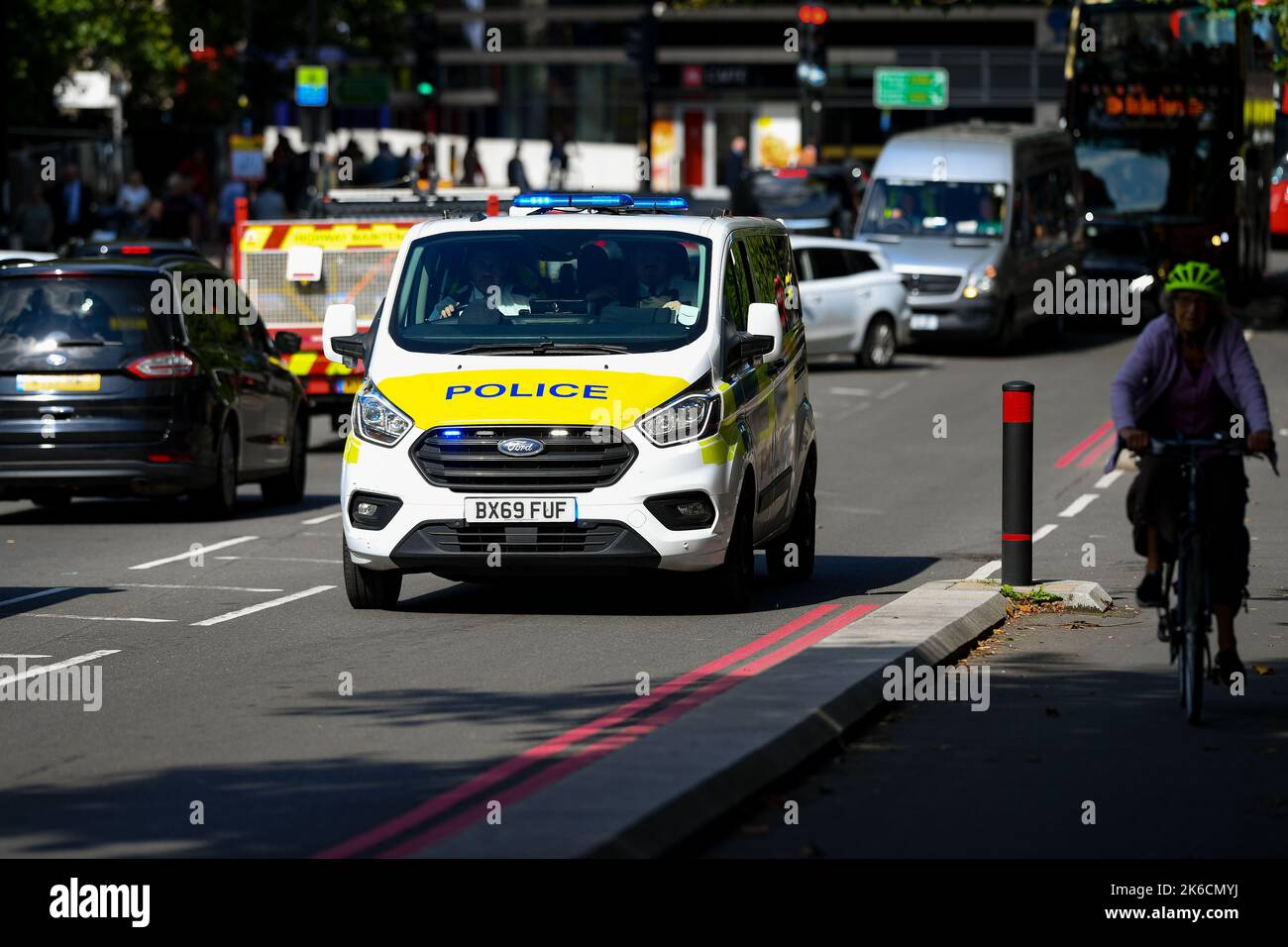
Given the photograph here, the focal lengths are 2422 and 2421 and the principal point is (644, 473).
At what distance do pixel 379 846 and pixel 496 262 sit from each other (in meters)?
6.07

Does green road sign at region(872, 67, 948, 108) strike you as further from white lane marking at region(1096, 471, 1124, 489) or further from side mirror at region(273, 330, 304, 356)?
side mirror at region(273, 330, 304, 356)

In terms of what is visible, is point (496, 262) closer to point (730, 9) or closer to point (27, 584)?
point (27, 584)

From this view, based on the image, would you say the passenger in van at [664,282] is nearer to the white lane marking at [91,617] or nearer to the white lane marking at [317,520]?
the white lane marking at [91,617]

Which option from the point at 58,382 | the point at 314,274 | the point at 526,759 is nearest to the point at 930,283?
the point at 314,274

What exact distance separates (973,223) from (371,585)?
22.5 m

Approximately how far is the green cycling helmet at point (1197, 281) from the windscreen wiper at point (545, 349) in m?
3.40

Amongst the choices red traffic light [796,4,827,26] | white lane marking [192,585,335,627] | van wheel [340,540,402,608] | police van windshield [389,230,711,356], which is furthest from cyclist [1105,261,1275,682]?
red traffic light [796,4,827,26]

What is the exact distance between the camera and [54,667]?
10.6 metres

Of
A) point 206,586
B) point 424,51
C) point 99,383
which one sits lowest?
point 206,586

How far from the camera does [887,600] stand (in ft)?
42.4

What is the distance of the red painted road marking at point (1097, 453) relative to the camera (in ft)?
71.1

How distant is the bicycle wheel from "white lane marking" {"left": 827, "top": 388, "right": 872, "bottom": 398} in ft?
62.2

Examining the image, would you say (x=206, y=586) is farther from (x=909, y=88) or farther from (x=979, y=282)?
(x=909, y=88)
